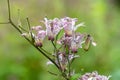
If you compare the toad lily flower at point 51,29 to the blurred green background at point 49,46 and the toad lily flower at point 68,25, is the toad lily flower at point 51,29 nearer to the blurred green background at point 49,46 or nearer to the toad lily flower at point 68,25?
the toad lily flower at point 68,25

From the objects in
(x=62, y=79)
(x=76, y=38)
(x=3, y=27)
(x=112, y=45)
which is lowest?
(x=62, y=79)

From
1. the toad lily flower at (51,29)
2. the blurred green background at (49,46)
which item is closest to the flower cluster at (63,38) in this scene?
the toad lily flower at (51,29)

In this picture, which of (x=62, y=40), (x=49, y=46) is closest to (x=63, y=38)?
(x=62, y=40)

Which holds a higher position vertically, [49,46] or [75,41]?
[49,46]

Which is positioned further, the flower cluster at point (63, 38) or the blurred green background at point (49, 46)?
the blurred green background at point (49, 46)

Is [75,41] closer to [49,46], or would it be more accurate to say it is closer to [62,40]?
[62,40]

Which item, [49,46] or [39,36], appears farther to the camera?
[49,46]

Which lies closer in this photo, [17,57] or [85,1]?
[17,57]

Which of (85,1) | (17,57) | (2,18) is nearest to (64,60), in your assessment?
(17,57)

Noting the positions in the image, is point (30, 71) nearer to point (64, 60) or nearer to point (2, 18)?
point (2, 18)
